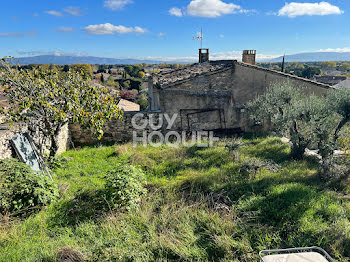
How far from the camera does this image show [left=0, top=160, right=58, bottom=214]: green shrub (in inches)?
188

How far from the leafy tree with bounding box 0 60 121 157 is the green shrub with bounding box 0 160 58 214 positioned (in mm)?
1808

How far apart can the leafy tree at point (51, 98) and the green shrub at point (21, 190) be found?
1808 millimetres

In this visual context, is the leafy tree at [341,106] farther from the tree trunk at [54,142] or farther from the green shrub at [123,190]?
the tree trunk at [54,142]

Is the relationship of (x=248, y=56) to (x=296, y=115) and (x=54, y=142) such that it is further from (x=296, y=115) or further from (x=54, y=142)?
(x=54, y=142)

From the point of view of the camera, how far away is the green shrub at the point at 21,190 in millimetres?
4763

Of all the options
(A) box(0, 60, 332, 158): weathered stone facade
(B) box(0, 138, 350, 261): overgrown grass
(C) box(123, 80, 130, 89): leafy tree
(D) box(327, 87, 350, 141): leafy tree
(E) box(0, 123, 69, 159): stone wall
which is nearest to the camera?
(B) box(0, 138, 350, 261): overgrown grass

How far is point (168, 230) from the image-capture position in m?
4.18

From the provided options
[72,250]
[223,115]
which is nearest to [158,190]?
[72,250]

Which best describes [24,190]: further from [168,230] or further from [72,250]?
[168,230]

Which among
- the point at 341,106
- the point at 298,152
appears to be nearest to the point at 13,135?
the point at 298,152

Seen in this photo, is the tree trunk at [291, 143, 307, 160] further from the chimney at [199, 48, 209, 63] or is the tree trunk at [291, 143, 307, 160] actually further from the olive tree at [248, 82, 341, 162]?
the chimney at [199, 48, 209, 63]

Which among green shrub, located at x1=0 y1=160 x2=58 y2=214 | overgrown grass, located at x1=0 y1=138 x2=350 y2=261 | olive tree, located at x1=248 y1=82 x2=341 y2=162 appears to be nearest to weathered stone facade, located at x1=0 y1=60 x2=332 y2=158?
olive tree, located at x1=248 y1=82 x2=341 y2=162

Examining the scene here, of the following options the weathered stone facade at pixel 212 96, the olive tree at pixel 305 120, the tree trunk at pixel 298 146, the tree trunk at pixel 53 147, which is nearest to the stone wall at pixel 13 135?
the tree trunk at pixel 53 147

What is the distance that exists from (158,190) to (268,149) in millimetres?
5547
